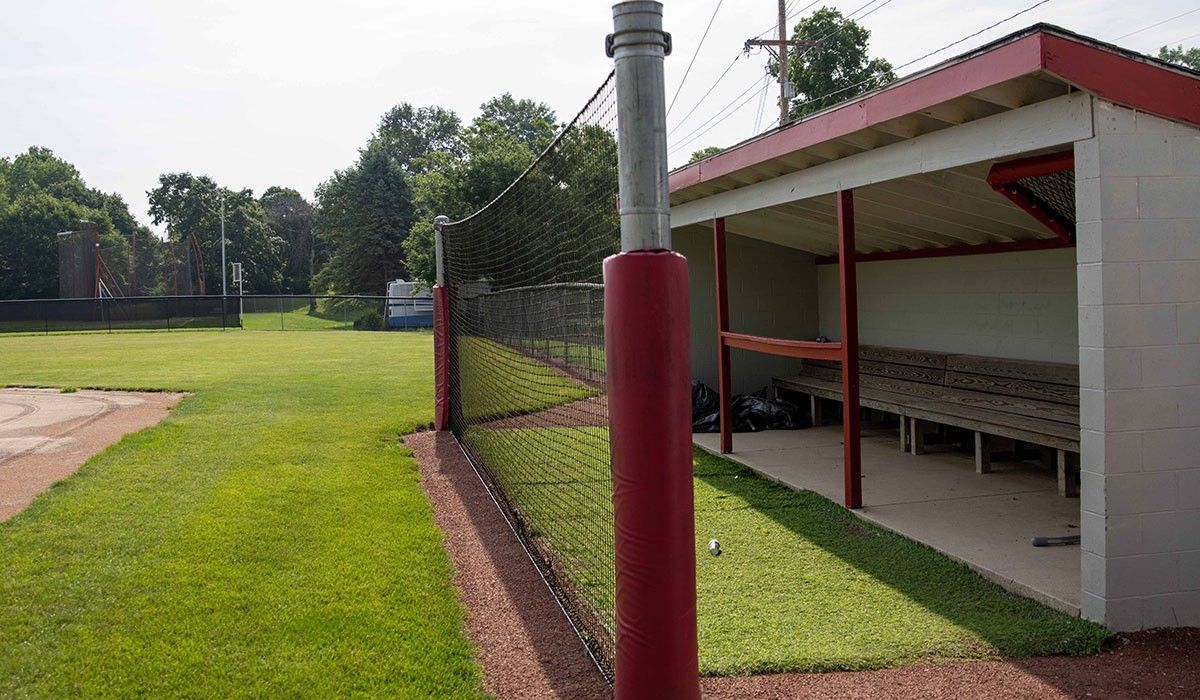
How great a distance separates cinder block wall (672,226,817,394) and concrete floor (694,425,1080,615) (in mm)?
2085

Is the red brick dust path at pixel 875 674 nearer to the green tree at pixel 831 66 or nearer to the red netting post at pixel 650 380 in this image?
the red netting post at pixel 650 380

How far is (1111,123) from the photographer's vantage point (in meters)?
3.97

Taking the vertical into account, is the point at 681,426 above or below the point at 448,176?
below

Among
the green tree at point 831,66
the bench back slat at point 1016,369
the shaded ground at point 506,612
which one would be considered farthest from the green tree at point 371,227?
the shaded ground at point 506,612

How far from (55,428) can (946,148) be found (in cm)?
889

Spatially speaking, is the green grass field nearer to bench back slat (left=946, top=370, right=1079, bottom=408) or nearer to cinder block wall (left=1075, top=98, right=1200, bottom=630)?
cinder block wall (left=1075, top=98, right=1200, bottom=630)

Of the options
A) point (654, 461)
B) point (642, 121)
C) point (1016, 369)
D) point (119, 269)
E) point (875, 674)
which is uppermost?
point (119, 269)

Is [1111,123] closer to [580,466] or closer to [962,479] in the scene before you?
[962,479]

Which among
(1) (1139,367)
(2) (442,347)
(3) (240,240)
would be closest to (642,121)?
(1) (1139,367)

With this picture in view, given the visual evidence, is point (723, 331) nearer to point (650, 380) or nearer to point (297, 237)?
point (650, 380)

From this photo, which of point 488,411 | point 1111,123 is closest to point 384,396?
point 488,411

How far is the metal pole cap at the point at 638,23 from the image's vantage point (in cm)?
239

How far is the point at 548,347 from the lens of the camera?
7.54 m

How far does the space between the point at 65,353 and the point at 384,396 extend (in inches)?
483
